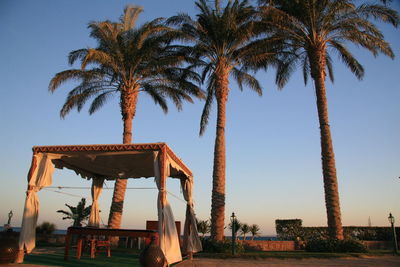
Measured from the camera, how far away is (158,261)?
21.9 feet

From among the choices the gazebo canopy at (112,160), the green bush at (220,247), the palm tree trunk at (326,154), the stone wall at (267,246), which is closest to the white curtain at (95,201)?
the gazebo canopy at (112,160)

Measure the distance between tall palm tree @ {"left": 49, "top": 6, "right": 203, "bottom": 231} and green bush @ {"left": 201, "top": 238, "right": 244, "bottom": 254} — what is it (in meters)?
5.34

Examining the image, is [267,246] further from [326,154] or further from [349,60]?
[349,60]

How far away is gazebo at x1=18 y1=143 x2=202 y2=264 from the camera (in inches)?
325

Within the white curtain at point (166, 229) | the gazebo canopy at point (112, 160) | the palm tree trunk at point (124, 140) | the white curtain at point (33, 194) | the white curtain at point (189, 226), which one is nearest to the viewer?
the white curtain at point (166, 229)

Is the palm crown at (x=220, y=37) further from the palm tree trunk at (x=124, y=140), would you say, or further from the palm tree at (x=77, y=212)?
the palm tree at (x=77, y=212)

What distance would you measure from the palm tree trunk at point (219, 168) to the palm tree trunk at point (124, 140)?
4829 mm

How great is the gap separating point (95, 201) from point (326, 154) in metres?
9.53

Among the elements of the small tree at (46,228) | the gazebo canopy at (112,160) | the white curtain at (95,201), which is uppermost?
the gazebo canopy at (112,160)

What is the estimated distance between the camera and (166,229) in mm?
8109

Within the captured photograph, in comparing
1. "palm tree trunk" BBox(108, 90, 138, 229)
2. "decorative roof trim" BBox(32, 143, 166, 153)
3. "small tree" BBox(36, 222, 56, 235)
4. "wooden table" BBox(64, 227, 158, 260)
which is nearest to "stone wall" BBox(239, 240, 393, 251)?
"palm tree trunk" BBox(108, 90, 138, 229)

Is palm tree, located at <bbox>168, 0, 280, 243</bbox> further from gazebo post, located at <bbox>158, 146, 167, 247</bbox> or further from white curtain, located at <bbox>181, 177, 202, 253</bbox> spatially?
gazebo post, located at <bbox>158, 146, 167, 247</bbox>

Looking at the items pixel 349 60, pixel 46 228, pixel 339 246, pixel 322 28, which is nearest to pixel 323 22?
pixel 322 28

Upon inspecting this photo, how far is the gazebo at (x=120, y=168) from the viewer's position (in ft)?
27.1
